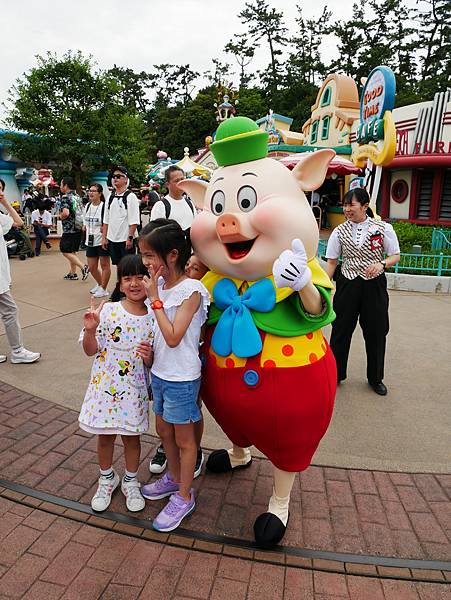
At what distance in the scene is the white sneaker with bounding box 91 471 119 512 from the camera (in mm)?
2389

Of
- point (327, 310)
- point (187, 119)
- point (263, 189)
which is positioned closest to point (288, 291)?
point (327, 310)

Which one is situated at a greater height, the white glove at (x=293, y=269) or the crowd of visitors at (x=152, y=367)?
the white glove at (x=293, y=269)

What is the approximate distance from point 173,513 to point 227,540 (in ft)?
0.98

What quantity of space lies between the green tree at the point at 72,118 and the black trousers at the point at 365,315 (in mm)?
13923

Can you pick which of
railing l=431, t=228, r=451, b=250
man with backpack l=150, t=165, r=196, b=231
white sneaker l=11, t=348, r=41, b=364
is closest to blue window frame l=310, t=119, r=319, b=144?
railing l=431, t=228, r=451, b=250

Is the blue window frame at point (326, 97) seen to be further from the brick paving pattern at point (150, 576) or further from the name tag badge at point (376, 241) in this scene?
the brick paving pattern at point (150, 576)

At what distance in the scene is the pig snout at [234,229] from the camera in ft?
6.34

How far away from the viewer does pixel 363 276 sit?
3684 mm

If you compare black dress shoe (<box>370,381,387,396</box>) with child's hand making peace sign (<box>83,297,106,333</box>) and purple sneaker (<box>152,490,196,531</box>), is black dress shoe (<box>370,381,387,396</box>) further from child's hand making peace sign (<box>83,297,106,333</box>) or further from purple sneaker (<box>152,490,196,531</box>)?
child's hand making peace sign (<box>83,297,106,333</box>)

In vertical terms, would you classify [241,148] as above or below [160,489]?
above

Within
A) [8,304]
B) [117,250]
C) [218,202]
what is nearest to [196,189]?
[218,202]

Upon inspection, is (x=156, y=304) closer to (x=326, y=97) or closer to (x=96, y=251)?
(x=96, y=251)

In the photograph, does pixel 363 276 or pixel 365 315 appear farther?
pixel 365 315

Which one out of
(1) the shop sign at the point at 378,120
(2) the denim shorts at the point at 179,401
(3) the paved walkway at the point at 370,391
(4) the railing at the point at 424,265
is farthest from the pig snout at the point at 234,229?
(1) the shop sign at the point at 378,120
